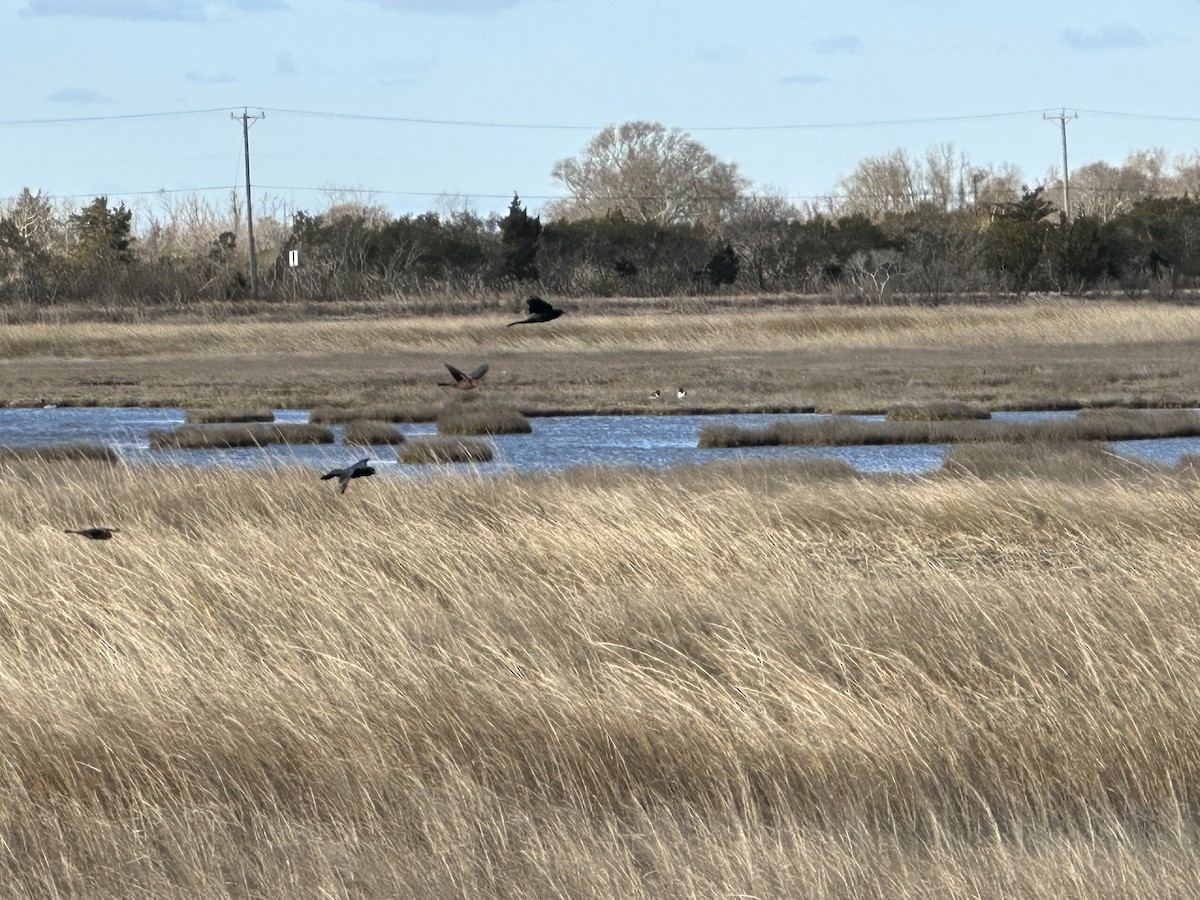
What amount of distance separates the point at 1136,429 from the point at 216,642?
A: 53.0 ft

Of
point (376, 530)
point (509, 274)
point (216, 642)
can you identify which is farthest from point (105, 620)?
point (509, 274)

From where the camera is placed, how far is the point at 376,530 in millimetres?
9625

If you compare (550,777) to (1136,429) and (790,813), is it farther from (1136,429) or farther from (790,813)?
(1136,429)

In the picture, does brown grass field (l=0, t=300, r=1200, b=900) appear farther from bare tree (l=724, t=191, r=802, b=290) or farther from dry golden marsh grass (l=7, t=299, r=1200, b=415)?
bare tree (l=724, t=191, r=802, b=290)

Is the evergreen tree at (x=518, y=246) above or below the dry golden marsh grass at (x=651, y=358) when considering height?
above

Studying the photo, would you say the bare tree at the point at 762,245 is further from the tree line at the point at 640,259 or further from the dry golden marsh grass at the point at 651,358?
the dry golden marsh grass at the point at 651,358

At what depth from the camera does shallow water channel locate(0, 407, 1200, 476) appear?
16.9 m

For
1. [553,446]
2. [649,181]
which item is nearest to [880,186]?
[649,181]

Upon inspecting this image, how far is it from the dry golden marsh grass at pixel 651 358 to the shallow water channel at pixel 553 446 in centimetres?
132

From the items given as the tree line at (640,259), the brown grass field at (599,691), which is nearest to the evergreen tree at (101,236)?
the tree line at (640,259)

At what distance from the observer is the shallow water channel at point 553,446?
16.9m

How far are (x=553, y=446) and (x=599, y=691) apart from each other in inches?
556

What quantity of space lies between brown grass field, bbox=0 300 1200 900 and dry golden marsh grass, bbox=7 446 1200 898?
2 cm

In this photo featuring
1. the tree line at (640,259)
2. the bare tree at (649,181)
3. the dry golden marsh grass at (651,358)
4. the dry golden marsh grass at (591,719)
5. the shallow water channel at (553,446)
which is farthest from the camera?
the bare tree at (649,181)
